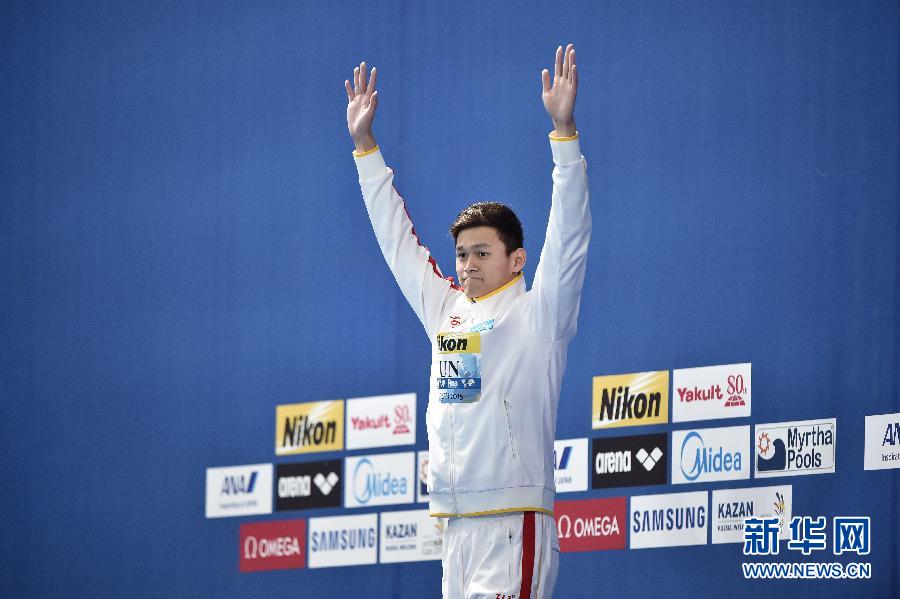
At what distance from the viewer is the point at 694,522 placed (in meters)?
4.72

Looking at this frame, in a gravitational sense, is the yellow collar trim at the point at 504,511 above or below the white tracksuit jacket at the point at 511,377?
below

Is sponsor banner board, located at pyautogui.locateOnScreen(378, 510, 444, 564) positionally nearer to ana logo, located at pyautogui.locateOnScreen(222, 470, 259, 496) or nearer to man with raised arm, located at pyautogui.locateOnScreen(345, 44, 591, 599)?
ana logo, located at pyautogui.locateOnScreen(222, 470, 259, 496)

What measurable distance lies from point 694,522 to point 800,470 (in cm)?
39

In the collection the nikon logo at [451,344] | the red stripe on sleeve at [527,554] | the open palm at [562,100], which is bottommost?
the red stripe on sleeve at [527,554]

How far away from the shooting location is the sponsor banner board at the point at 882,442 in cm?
435

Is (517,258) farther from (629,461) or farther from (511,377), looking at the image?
(629,461)

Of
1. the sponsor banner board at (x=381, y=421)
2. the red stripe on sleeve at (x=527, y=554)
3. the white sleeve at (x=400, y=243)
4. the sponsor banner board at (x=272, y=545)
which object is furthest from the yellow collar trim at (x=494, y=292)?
the sponsor banner board at (x=272, y=545)

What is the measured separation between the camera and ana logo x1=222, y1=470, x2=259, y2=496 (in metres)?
5.86

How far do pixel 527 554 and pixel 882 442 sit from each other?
118cm

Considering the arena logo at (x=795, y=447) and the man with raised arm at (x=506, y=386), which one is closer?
the man with raised arm at (x=506, y=386)

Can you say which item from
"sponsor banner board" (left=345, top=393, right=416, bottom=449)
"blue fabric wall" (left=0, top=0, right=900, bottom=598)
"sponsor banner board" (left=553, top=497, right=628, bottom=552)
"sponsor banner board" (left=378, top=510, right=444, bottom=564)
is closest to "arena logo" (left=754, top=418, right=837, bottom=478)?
"blue fabric wall" (left=0, top=0, right=900, bottom=598)

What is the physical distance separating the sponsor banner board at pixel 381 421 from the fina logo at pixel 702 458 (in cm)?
112

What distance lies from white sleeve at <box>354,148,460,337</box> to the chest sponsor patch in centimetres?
24

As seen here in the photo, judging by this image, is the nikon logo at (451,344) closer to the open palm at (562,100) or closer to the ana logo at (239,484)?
the open palm at (562,100)
